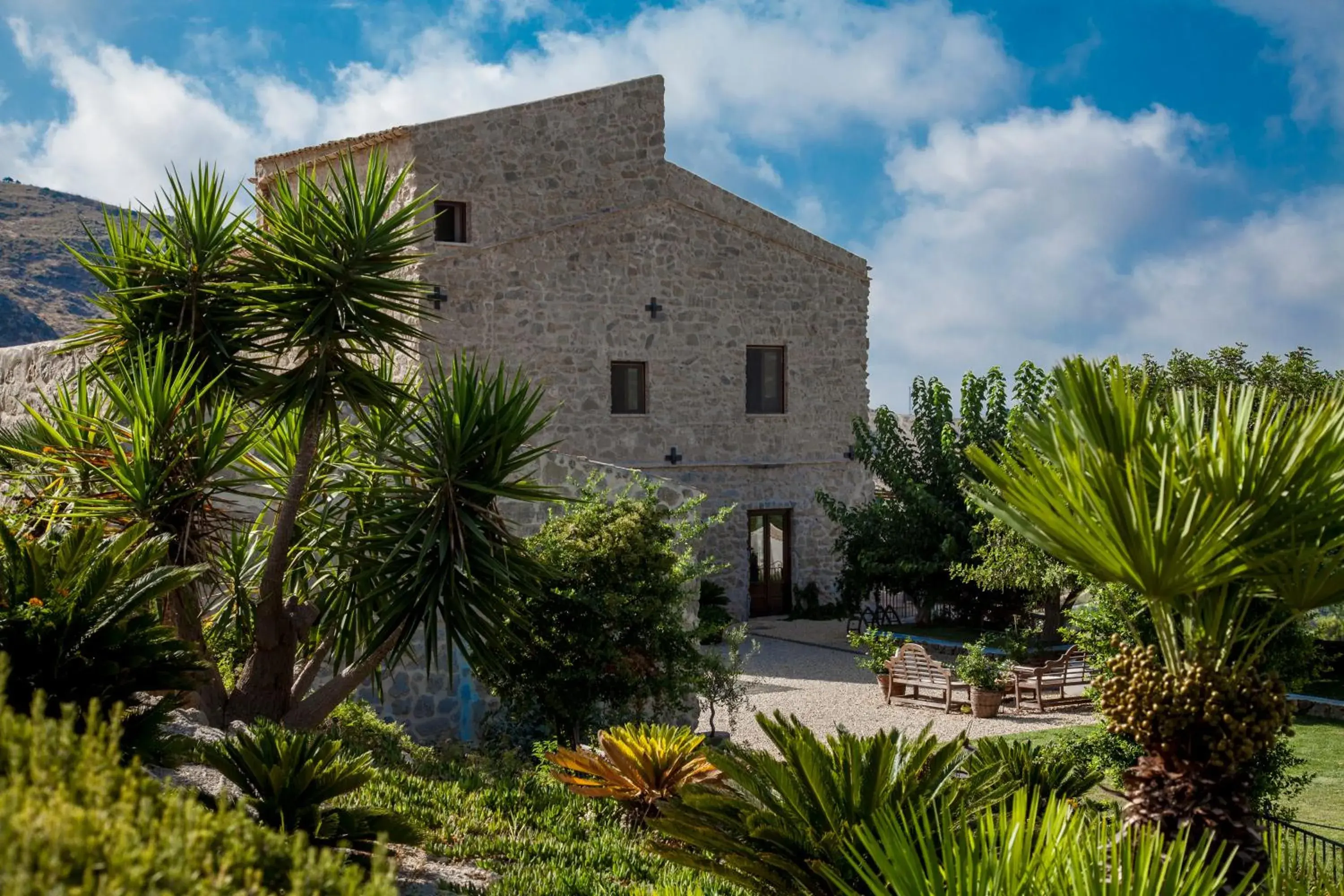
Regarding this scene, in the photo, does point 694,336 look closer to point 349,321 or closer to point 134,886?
point 349,321

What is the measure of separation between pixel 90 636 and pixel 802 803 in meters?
3.02

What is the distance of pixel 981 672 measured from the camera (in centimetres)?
1399

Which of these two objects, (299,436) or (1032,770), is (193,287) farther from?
(1032,770)

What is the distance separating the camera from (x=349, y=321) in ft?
26.9


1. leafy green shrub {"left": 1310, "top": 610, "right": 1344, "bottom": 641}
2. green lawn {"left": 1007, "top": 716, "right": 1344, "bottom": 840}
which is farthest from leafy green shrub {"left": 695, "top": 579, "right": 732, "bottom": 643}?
leafy green shrub {"left": 1310, "top": 610, "right": 1344, "bottom": 641}

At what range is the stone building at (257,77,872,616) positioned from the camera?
19031 mm

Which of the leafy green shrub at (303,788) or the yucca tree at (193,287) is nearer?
the leafy green shrub at (303,788)

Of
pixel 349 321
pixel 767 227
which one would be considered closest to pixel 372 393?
pixel 349 321

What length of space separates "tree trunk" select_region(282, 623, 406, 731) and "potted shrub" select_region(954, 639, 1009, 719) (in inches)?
308

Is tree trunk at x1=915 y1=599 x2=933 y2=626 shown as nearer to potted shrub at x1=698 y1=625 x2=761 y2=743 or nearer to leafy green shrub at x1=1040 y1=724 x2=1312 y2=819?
potted shrub at x1=698 y1=625 x2=761 y2=743

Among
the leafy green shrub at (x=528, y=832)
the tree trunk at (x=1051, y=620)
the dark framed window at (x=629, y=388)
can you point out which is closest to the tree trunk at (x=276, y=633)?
the leafy green shrub at (x=528, y=832)

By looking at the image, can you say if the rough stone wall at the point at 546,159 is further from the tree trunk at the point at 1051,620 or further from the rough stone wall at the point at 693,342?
A: the tree trunk at the point at 1051,620

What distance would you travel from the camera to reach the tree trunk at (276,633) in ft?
27.1

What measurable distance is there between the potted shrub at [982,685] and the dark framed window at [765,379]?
8.25 meters
